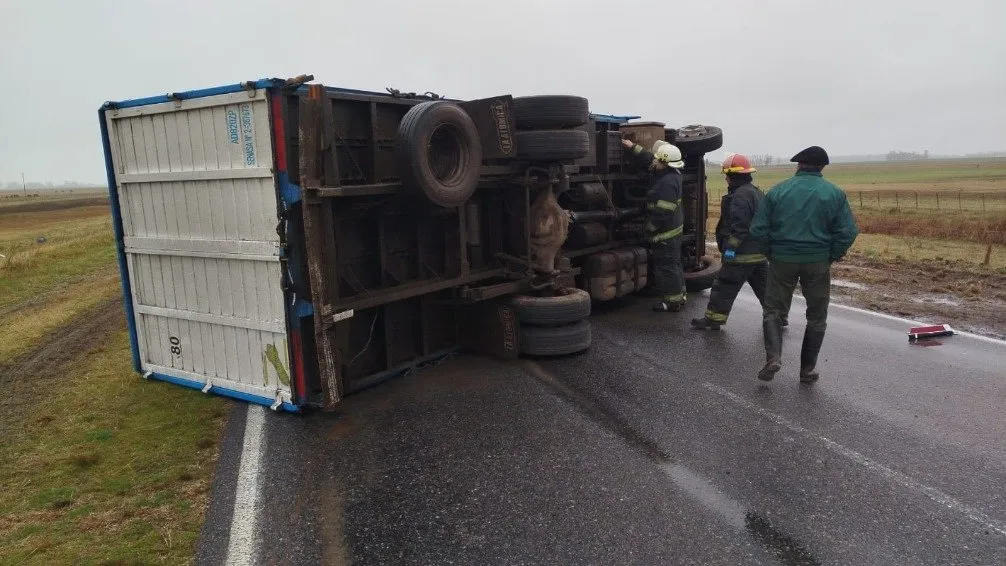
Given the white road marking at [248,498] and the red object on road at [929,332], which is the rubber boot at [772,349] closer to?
the red object on road at [929,332]

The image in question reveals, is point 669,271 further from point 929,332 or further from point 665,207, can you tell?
point 929,332

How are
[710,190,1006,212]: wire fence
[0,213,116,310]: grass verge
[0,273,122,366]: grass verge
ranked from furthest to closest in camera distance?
[710,190,1006,212]: wire fence → [0,213,116,310]: grass verge → [0,273,122,366]: grass verge

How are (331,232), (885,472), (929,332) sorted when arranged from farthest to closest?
(929,332) < (331,232) < (885,472)

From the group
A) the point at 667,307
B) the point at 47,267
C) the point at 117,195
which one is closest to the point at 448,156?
the point at 117,195

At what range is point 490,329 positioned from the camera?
6.56m

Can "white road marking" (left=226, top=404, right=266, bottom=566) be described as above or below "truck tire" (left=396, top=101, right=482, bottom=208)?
below

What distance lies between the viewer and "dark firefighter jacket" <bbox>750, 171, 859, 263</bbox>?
540 cm

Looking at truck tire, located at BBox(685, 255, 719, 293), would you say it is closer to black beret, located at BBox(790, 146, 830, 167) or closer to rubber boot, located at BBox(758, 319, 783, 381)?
rubber boot, located at BBox(758, 319, 783, 381)

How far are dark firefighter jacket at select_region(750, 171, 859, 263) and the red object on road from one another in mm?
2149

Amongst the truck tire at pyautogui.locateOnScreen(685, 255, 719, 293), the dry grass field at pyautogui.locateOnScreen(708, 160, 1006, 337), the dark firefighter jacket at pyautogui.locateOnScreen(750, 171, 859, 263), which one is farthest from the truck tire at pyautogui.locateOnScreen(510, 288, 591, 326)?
the dry grass field at pyautogui.locateOnScreen(708, 160, 1006, 337)

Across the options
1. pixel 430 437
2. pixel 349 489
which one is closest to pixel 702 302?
pixel 430 437

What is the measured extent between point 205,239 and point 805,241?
4851mm

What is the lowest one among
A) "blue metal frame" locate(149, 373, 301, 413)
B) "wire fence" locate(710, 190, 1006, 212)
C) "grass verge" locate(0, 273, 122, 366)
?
"wire fence" locate(710, 190, 1006, 212)

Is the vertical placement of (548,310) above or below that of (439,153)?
below
